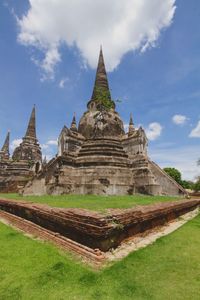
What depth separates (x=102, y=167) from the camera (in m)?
15.3

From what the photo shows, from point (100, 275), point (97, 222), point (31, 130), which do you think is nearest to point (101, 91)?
point (31, 130)

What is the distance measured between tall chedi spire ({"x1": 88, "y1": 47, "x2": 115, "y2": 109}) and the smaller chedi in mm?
12934

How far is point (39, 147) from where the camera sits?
34.4 m

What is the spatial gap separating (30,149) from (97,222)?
101ft

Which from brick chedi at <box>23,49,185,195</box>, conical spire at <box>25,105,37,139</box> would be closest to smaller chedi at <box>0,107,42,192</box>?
conical spire at <box>25,105,37,139</box>

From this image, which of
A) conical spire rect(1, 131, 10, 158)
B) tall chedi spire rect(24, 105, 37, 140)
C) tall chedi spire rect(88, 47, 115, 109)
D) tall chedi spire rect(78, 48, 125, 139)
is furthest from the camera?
conical spire rect(1, 131, 10, 158)

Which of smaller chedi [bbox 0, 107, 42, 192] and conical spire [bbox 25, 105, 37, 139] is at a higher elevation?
conical spire [bbox 25, 105, 37, 139]

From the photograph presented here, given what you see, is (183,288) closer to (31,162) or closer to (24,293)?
(24,293)

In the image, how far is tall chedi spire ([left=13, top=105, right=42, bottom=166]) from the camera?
32447mm

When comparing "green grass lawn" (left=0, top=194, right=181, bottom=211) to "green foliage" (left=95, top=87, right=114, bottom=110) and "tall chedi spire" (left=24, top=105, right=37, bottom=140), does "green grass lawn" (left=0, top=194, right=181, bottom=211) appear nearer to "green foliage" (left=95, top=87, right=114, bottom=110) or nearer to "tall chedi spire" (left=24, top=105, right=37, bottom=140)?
"green foliage" (left=95, top=87, right=114, bottom=110)

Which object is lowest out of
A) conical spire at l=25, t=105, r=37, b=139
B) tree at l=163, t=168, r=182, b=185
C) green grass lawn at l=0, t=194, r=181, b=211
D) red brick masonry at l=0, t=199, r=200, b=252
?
red brick masonry at l=0, t=199, r=200, b=252

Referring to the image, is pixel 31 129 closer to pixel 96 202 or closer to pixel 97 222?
Answer: pixel 96 202

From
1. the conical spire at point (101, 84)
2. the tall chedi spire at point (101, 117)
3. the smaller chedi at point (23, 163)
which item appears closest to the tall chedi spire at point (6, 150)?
the smaller chedi at point (23, 163)

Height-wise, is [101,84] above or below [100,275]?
above
